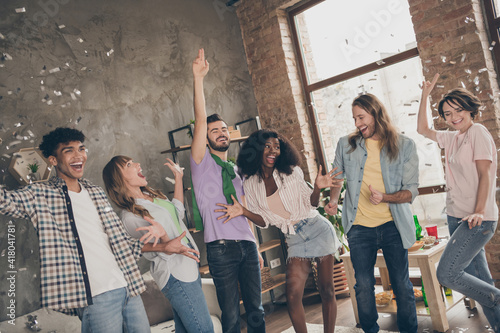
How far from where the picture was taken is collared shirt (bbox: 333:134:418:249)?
112 inches

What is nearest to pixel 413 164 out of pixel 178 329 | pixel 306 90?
pixel 178 329

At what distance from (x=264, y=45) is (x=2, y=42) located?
2.71m

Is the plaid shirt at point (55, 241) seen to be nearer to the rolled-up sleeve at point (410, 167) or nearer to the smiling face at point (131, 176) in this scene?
the smiling face at point (131, 176)

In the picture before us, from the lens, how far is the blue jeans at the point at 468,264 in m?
2.69

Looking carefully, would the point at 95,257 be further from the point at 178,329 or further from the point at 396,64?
the point at 396,64

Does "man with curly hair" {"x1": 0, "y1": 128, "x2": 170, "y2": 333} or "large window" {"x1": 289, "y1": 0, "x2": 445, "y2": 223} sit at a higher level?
"large window" {"x1": 289, "y1": 0, "x2": 445, "y2": 223}

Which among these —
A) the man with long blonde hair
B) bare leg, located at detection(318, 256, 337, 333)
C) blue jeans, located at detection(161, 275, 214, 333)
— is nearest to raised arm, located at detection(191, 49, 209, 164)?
blue jeans, located at detection(161, 275, 214, 333)

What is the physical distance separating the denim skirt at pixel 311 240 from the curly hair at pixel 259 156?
0.36 meters

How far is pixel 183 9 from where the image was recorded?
16.2ft

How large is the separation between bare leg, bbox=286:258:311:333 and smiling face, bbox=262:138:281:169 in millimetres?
645

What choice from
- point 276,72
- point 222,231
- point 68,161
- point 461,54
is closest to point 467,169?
point 461,54

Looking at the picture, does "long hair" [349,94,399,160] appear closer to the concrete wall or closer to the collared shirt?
the collared shirt

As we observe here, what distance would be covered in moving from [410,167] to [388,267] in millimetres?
644

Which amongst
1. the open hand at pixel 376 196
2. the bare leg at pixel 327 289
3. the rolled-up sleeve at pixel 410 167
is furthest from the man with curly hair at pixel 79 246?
the rolled-up sleeve at pixel 410 167
